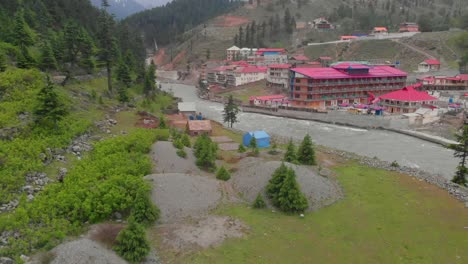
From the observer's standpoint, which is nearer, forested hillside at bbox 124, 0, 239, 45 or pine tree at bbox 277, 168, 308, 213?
pine tree at bbox 277, 168, 308, 213

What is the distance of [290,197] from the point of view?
78.2 feet

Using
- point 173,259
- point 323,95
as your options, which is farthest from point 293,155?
point 323,95

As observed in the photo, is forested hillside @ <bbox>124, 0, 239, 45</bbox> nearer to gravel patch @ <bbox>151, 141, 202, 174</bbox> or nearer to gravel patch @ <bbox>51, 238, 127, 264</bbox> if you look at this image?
gravel patch @ <bbox>151, 141, 202, 174</bbox>

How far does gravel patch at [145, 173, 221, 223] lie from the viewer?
22.7 metres

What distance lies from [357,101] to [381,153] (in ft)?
113

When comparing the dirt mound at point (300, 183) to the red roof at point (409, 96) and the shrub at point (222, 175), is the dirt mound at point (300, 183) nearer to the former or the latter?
the shrub at point (222, 175)

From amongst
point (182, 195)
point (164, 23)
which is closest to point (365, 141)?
point (182, 195)

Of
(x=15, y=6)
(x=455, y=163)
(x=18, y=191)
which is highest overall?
(x=15, y=6)

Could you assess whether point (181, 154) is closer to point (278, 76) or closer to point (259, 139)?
point (259, 139)

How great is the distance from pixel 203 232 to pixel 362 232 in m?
9.79

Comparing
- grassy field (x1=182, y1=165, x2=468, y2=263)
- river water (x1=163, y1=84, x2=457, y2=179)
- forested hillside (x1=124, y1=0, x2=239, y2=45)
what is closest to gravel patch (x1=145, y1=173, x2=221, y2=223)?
grassy field (x1=182, y1=165, x2=468, y2=263)

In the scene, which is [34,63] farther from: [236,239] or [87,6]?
[87,6]

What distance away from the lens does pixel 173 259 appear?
715 inches

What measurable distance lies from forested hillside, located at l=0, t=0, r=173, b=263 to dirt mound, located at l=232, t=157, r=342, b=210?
7.65 m
